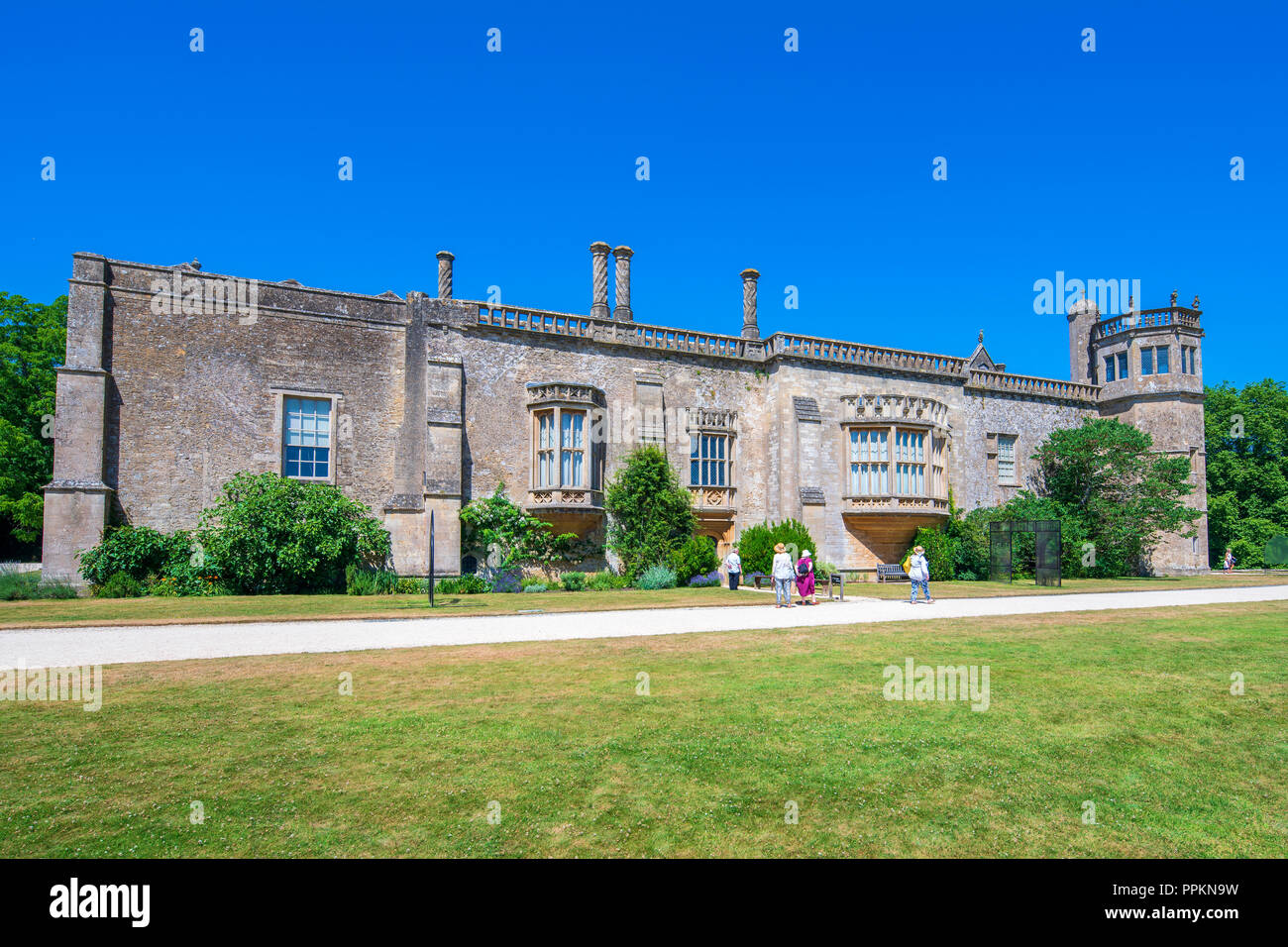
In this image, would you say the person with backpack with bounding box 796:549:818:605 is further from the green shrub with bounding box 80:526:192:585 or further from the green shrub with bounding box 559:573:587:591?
the green shrub with bounding box 80:526:192:585

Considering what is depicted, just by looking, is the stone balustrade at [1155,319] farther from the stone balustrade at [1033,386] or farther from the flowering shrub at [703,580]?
the flowering shrub at [703,580]

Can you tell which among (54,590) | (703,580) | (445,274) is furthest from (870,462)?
(54,590)

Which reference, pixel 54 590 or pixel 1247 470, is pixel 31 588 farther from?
pixel 1247 470

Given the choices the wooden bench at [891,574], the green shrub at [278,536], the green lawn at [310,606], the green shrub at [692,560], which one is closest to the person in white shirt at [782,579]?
the green lawn at [310,606]

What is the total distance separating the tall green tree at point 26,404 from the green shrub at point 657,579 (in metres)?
30.6

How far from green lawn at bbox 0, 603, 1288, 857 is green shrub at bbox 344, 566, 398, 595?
1265cm

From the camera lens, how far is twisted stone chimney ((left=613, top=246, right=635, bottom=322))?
27297mm

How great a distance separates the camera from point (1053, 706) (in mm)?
6758

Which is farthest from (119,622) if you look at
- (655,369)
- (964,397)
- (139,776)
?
(964,397)

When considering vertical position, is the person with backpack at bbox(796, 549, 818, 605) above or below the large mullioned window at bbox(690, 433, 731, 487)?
below

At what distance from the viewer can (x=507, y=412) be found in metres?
24.8

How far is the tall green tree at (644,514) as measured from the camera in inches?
984

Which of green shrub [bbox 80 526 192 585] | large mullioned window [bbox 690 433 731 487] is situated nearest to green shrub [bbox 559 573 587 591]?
large mullioned window [bbox 690 433 731 487]

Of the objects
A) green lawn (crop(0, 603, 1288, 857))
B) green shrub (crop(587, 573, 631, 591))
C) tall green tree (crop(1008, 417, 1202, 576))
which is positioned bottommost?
green shrub (crop(587, 573, 631, 591))
